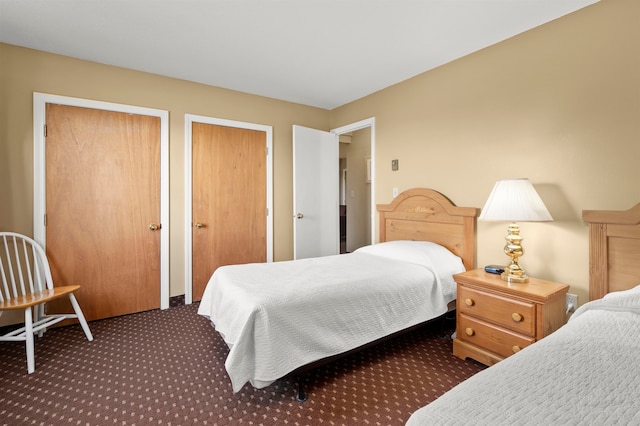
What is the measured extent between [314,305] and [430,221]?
1674 millimetres

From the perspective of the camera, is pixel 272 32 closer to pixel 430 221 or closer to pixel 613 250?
pixel 430 221

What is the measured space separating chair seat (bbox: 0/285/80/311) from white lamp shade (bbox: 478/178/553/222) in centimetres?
323

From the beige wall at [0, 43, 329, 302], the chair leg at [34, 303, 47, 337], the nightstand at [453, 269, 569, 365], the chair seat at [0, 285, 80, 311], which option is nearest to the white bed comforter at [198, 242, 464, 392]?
the nightstand at [453, 269, 569, 365]

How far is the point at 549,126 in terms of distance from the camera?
221cm

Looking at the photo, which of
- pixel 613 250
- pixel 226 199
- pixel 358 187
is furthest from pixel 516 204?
pixel 358 187

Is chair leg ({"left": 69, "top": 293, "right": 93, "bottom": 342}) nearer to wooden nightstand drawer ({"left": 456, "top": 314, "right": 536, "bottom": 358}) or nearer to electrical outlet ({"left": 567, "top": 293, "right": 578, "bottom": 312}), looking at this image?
wooden nightstand drawer ({"left": 456, "top": 314, "right": 536, "bottom": 358})

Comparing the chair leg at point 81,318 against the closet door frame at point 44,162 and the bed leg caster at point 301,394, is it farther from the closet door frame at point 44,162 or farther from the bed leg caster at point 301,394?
the bed leg caster at point 301,394

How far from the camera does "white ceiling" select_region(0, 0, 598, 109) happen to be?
2.05 m

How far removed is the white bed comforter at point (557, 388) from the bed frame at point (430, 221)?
1.25 meters

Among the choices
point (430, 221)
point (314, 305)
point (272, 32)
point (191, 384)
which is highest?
point (272, 32)

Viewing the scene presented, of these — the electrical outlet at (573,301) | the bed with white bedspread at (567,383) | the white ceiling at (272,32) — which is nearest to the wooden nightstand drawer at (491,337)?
the electrical outlet at (573,301)

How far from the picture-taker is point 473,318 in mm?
2137

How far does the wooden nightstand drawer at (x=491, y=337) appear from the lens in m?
1.89

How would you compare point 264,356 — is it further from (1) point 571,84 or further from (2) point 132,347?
(1) point 571,84
